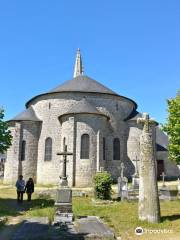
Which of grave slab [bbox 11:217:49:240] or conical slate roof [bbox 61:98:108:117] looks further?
conical slate roof [bbox 61:98:108:117]

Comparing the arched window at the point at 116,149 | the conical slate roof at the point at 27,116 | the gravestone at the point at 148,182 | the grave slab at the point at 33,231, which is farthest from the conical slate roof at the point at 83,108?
the grave slab at the point at 33,231

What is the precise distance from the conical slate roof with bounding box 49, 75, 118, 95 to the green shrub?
1483 centimetres

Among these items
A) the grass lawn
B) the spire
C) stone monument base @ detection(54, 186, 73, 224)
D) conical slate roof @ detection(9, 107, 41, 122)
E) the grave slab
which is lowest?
the grass lawn

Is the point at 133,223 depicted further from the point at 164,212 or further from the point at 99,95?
the point at 99,95

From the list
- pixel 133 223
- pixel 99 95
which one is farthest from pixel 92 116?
pixel 133 223

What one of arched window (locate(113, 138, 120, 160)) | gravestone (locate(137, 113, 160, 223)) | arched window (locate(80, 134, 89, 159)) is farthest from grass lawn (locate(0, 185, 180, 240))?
arched window (locate(113, 138, 120, 160))

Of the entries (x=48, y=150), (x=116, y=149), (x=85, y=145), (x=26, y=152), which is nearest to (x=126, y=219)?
(x=85, y=145)

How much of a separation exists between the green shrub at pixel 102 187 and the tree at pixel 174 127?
6217 millimetres

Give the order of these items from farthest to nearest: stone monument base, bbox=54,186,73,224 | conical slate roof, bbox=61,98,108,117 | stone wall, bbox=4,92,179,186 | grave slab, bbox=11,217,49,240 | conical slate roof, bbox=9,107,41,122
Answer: conical slate roof, bbox=9,107,41,122, stone wall, bbox=4,92,179,186, conical slate roof, bbox=61,98,108,117, stone monument base, bbox=54,186,73,224, grave slab, bbox=11,217,49,240

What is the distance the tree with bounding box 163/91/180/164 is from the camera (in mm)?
20219

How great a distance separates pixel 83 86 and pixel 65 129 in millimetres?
5957

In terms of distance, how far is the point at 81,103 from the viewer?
1102 inches

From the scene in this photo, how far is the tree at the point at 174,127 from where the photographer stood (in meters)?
20.2

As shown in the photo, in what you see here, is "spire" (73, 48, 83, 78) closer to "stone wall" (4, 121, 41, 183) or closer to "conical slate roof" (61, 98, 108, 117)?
"stone wall" (4, 121, 41, 183)
